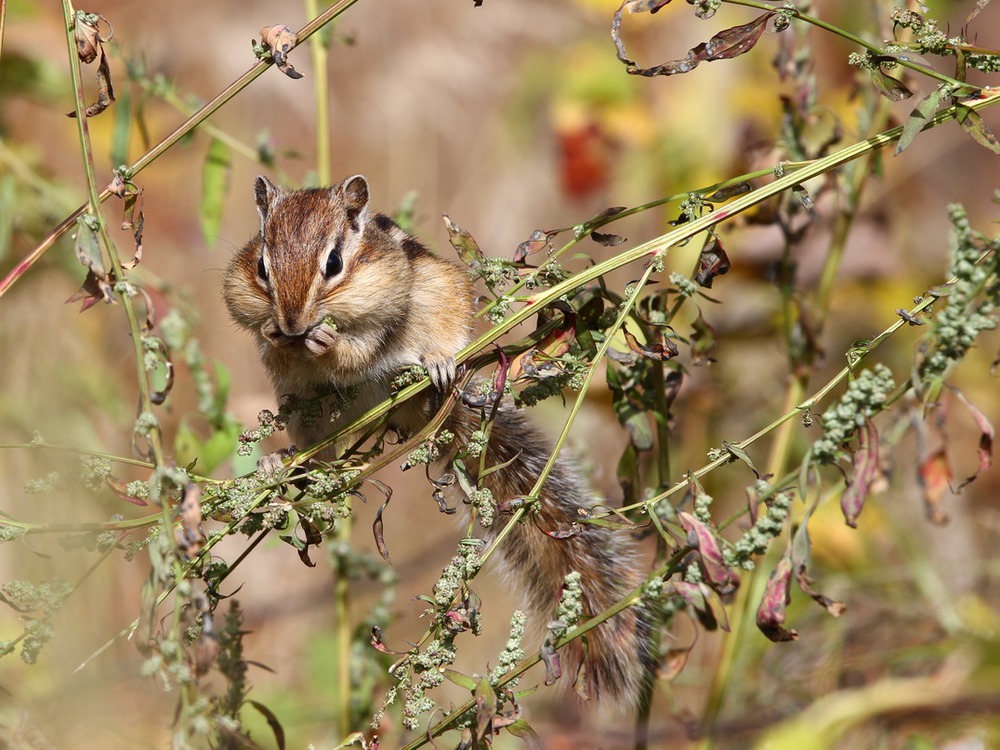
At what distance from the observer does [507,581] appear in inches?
74.0

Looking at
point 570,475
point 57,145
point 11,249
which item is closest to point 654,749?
point 570,475

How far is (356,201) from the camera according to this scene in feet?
7.14

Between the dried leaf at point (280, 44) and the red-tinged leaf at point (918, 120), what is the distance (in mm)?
757

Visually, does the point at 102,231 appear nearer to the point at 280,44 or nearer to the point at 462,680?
the point at 280,44

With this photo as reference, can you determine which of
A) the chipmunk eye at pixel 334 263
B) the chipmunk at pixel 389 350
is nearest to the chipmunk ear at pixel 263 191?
the chipmunk at pixel 389 350

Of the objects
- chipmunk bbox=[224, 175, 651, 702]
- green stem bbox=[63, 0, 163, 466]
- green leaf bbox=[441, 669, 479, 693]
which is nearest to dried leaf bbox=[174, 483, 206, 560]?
green stem bbox=[63, 0, 163, 466]

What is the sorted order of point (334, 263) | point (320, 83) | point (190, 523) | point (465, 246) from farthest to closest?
1. point (320, 83)
2. point (334, 263)
3. point (465, 246)
4. point (190, 523)

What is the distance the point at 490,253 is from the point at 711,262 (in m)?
3.05

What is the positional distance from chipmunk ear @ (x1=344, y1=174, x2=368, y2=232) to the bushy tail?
0.49m

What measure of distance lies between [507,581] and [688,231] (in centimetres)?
79

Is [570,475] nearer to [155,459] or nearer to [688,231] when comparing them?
[688,231]

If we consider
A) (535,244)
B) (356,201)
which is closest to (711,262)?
(535,244)

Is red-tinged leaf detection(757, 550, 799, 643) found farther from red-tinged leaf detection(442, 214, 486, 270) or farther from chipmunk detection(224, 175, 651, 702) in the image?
red-tinged leaf detection(442, 214, 486, 270)

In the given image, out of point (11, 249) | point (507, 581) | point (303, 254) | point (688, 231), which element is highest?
point (11, 249)
